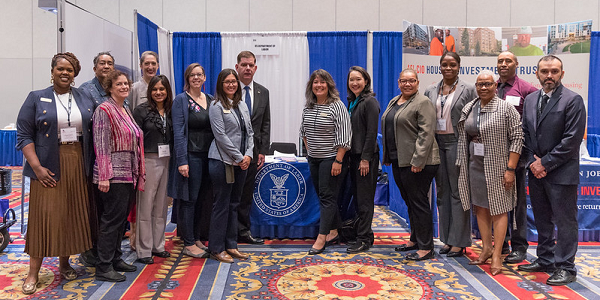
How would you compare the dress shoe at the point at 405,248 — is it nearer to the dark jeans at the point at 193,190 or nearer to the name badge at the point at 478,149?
the name badge at the point at 478,149

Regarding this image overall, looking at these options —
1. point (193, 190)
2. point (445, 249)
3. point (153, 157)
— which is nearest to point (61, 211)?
point (153, 157)

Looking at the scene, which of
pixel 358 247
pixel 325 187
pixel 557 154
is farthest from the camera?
pixel 358 247

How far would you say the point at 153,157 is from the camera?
3.31 m

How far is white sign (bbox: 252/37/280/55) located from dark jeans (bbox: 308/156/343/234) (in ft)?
10.9

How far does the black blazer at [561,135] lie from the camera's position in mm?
2797

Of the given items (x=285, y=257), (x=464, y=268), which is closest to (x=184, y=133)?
(x=285, y=257)

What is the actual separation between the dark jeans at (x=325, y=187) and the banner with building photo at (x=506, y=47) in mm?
2375

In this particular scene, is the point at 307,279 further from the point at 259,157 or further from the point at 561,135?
the point at 561,135

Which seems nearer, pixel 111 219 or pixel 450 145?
pixel 111 219

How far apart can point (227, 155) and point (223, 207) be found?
0.40m

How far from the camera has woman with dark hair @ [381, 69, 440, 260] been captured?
3.30m

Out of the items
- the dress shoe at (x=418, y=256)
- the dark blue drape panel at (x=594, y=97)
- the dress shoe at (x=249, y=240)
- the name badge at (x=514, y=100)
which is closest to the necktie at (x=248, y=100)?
the dress shoe at (x=249, y=240)

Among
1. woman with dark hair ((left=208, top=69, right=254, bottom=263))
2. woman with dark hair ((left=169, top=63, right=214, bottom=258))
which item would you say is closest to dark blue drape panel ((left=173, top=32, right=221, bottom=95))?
woman with dark hair ((left=169, top=63, right=214, bottom=258))

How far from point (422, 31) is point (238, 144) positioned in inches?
122
